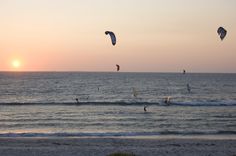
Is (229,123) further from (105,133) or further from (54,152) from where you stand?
(54,152)

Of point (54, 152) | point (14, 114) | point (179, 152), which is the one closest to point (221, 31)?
point (179, 152)

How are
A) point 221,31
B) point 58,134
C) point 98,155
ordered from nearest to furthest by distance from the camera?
1. point 221,31
2. point 98,155
3. point 58,134

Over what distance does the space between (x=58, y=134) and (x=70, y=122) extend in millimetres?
6142

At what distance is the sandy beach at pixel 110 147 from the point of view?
18906mm

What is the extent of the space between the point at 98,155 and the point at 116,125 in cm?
1316

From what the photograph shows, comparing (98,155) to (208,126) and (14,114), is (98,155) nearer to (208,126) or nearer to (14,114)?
(208,126)

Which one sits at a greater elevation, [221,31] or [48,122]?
[221,31]

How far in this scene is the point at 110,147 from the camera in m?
20.9

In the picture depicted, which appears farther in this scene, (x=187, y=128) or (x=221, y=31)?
(x=187, y=128)

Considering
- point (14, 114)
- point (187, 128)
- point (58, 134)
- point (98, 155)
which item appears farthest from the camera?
point (14, 114)

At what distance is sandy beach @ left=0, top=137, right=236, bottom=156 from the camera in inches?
744

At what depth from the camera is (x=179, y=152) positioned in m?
19.1

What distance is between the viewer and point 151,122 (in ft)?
109

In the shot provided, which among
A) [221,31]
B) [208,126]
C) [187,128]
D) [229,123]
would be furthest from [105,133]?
[221,31]
